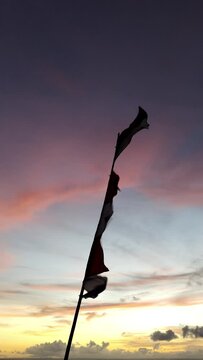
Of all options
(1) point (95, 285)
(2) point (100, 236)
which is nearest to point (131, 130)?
(2) point (100, 236)

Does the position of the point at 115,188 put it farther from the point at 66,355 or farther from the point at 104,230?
the point at 66,355

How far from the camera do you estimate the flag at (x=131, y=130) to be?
49.6 feet

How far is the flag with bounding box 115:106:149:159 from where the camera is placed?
49.6ft

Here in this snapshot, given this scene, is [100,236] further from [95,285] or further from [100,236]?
[95,285]

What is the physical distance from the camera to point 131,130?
15.4m

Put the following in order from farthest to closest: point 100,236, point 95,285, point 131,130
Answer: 1. point 131,130
2. point 100,236
3. point 95,285

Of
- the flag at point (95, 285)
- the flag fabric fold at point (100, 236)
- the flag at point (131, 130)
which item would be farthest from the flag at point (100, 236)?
the flag at point (131, 130)

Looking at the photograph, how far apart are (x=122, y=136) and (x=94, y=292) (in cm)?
445

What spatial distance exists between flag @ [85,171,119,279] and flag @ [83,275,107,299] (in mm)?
132

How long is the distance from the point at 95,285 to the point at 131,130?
4462 mm

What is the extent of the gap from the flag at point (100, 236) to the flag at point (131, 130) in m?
0.83

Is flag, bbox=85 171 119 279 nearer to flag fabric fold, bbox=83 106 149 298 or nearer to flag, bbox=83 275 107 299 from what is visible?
flag fabric fold, bbox=83 106 149 298

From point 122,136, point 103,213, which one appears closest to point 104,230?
point 103,213

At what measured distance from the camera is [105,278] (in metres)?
14.3
